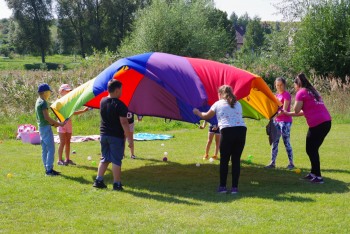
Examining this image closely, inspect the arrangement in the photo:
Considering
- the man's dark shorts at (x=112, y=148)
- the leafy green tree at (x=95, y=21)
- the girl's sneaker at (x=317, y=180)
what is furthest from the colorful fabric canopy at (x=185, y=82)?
the leafy green tree at (x=95, y=21)

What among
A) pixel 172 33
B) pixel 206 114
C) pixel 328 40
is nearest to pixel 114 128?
pixel 206 114

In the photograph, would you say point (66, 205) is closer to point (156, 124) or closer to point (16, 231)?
point (16, 231)

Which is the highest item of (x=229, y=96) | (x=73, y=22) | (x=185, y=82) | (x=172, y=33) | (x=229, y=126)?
(x=73, y=22)

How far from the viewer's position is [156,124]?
52.4 ft

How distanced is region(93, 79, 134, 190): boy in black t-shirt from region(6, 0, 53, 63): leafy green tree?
2088 inches

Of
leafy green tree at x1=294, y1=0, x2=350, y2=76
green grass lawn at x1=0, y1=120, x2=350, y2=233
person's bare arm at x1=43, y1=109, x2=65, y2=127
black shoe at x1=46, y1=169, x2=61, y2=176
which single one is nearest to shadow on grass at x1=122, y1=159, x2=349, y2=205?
green grass lawn at x1=0, y1=120, x2=350, y2=233

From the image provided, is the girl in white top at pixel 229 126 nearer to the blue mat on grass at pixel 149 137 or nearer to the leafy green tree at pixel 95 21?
the blue mat on grass at pixel 149 137

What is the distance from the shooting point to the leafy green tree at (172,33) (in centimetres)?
3198

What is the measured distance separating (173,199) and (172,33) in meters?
26.1

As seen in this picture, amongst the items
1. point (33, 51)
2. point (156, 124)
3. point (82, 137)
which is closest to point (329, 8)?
point (156, 124)

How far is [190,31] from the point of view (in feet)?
106

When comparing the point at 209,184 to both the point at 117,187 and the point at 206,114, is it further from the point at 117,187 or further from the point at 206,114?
the point at 117,187

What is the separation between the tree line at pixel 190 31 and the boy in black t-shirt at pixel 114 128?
17.9 metres

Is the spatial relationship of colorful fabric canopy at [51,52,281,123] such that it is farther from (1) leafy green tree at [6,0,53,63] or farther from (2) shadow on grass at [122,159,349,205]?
(1) leafy green tree at [6,0,53,63]
